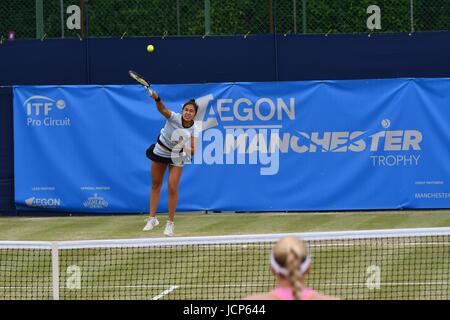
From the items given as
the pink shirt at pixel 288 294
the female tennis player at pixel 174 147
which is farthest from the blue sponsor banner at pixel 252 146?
the pink shirt at pixel 288 294

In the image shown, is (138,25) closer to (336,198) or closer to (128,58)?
(128,58)

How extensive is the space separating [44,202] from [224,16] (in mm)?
7164

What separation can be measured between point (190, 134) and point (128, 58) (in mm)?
3807

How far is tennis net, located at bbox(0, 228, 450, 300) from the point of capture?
9.37 metres

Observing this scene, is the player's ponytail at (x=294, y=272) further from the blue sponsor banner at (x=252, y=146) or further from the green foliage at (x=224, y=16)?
the green foliage at (x=224, y=16)

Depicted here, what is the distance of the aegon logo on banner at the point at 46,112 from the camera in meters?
17.3

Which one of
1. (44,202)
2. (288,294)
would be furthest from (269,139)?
(288,294)

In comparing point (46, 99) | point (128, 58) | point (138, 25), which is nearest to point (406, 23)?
point (138, 25)

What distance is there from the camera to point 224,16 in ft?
74.8

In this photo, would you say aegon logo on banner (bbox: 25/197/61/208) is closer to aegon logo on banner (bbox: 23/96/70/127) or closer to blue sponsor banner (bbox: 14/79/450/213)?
blue sponsor banner (bbox: 14/79/450/213)

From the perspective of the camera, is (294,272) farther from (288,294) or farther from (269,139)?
(269,139)

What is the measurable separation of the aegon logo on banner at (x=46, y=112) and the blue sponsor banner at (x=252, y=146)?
16 mm

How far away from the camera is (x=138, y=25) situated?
869 inches
